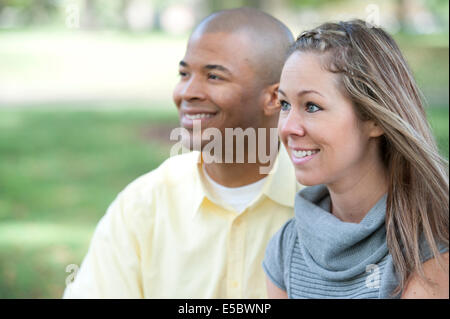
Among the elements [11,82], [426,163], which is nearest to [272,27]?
[426,163]

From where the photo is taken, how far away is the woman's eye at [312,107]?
7.42ft

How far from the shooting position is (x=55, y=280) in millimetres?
4738

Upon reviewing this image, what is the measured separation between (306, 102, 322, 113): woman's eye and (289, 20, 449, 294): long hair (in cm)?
11

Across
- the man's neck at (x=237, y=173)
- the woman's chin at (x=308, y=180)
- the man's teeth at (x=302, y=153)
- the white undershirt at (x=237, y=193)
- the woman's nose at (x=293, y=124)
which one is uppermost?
the woman's nose at (x=293, y=124)

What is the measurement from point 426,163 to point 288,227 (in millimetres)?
609

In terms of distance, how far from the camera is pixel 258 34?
121 inches

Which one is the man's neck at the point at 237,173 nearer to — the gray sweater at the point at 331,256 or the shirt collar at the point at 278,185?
the shirt collar at the point at 278,185

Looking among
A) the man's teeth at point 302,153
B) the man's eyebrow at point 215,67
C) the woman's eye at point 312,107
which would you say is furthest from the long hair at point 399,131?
the man's eyebrow at point 215,67

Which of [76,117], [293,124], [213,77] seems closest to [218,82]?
[213,77]

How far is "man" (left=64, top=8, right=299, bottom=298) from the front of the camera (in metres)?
2.92

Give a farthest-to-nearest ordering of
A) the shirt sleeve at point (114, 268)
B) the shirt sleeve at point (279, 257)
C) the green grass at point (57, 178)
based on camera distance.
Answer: the green grass at point (57, 178) → the shirt sleeve at point (114, 268) → the shirt sleeve at point (279, 257)

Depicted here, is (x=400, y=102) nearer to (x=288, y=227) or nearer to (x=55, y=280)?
(x=288, y=227)

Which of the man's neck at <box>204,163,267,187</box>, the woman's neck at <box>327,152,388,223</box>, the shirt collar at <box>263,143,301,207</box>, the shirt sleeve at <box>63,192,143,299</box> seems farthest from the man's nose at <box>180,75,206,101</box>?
the woman's neck at <box>327,152,388,223</box>

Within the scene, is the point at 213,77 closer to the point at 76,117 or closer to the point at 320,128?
the point at 320,128
